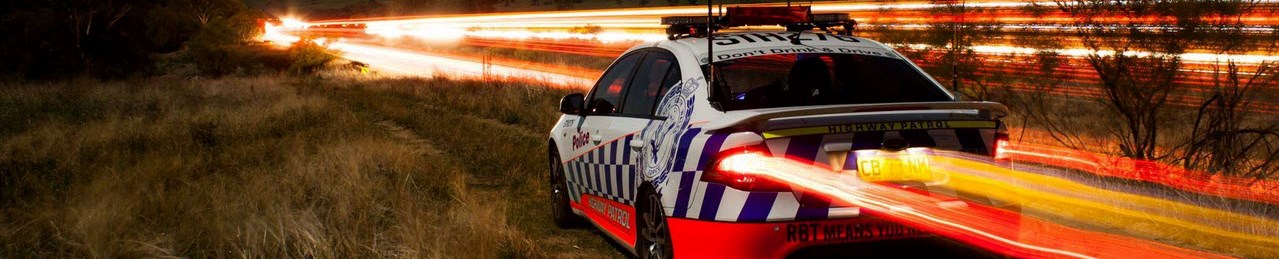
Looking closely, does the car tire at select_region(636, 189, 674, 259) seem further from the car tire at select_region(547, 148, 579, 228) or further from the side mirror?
the car tire at select_region(547, 148, 579, 228)

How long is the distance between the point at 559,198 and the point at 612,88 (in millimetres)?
988

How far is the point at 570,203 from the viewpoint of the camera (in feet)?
22.8

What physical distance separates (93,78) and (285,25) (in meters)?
41.1

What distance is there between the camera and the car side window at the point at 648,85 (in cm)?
549

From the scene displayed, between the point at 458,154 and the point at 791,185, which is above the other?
the point at 791,185

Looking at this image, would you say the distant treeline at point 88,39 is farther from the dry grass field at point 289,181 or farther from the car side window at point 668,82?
the car side window at point 668,82

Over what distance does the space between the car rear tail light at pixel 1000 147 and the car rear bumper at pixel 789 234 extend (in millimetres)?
501

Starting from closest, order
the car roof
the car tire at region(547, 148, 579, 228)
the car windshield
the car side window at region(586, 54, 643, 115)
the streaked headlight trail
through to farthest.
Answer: the streaked headlight trail → the car windshield → the car roof → the car side window at region(586, 54, 643, 115) → the car tire at region(547, 148, 579, 228)

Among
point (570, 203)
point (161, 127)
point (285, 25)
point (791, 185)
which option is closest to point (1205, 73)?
point (570, 203)

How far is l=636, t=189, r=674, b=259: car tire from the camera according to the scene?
4.79 m

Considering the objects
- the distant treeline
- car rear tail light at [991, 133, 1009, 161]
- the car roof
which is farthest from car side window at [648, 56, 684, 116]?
the distant treeline

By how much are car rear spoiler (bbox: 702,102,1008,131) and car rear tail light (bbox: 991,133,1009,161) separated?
3.6 inches

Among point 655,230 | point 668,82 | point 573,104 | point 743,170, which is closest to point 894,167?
point 743,170

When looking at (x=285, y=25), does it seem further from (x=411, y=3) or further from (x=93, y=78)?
(x=93, y=78)
